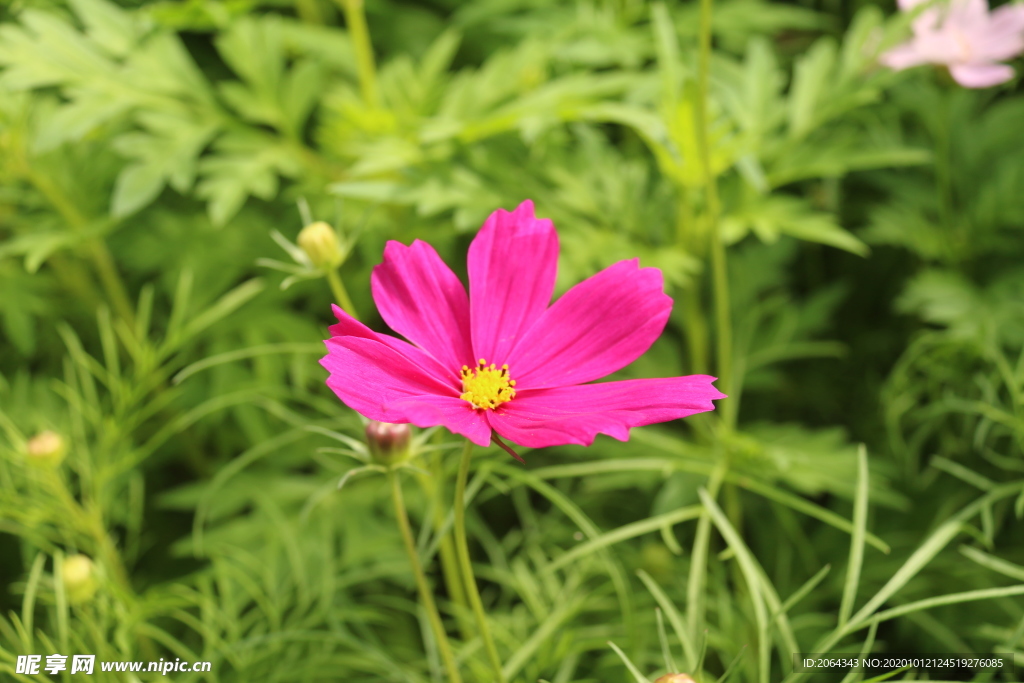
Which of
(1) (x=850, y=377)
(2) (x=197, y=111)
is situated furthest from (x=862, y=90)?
(2) (x=197, y=111)

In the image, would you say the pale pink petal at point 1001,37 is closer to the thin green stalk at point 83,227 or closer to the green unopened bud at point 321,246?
the green unopened bud at point 321,246

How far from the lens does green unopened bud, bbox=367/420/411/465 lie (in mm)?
541

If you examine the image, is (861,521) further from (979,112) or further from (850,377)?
(979,112)

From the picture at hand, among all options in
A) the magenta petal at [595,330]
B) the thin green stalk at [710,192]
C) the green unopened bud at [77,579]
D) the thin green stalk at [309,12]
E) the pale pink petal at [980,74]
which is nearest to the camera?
the magenta petal at [595,330]

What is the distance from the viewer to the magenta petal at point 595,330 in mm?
533

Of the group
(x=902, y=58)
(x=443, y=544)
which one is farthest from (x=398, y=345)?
(x=902, y=58)

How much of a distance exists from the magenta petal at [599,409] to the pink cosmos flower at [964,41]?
0.75 m

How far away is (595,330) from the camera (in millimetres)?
557

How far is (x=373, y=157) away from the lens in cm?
92

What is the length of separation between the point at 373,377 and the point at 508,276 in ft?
0.43

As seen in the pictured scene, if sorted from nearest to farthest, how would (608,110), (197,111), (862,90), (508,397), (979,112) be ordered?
(508,397)
(608,110)
(862,90)
(197,111)
(979,112)

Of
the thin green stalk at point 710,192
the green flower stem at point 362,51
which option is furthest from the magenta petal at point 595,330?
the green flower stem at point 362,51

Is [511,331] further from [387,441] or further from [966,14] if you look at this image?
[966,14]

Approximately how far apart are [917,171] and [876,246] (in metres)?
0.12
